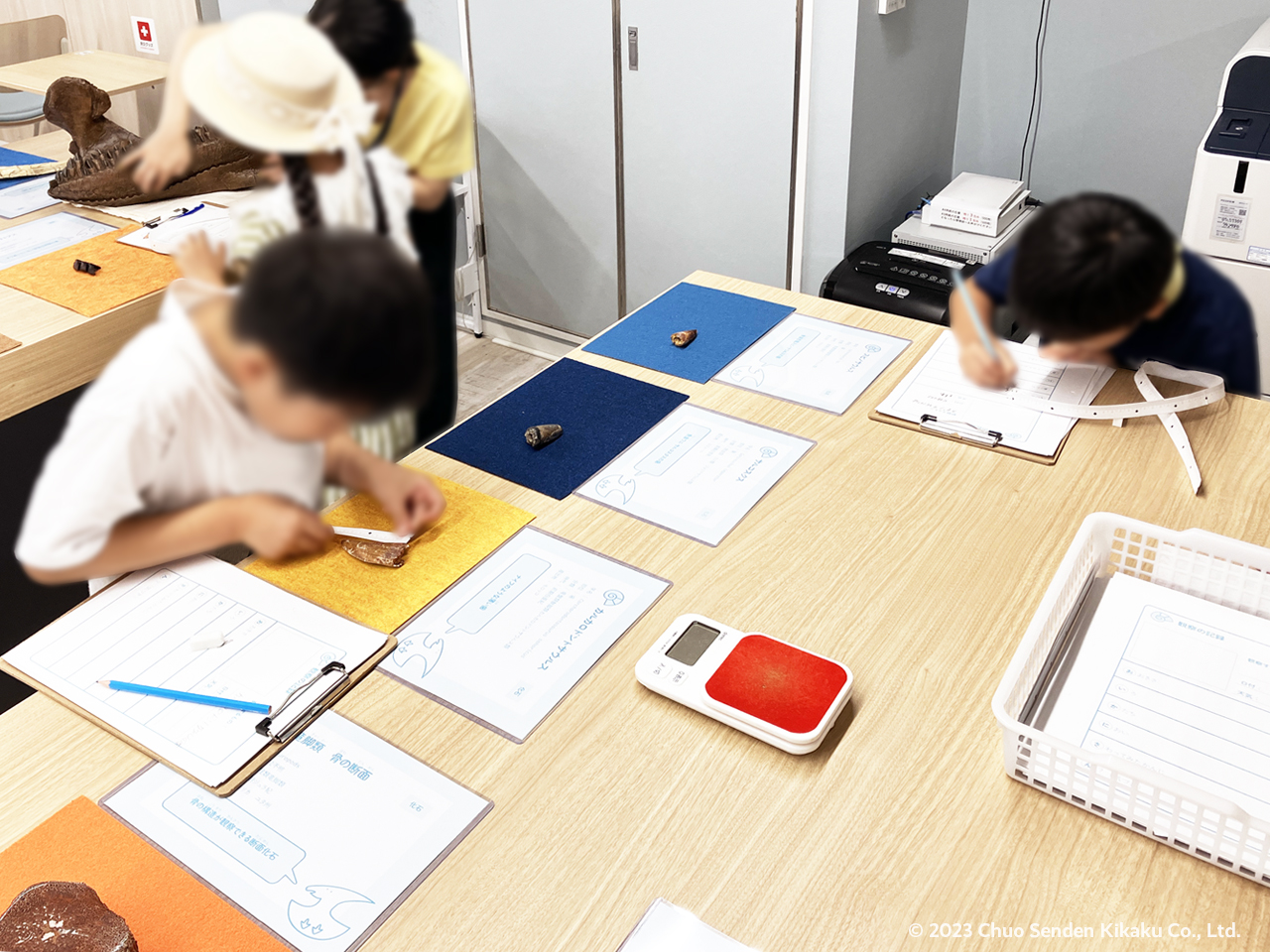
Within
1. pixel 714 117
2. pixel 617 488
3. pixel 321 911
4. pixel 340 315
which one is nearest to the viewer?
pixel 340 315

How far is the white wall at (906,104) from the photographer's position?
702 millimetres

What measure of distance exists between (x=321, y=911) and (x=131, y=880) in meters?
0.19

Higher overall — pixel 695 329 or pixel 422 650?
pixel 695 329

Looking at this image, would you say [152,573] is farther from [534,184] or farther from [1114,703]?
[1114,703]

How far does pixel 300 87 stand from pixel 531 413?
1391mm

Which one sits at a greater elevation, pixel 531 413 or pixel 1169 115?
pixel 1169 115

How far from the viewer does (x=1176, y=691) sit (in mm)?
1013

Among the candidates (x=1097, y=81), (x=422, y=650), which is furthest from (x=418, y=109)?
(x=422, y=650)

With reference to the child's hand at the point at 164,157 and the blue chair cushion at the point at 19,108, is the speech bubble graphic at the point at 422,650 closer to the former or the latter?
the blue chair cushion at the point at 19,108

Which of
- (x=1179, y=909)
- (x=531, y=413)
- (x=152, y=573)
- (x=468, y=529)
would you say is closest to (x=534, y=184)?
(x=531, y=413)

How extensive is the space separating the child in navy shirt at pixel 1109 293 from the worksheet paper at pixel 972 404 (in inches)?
40.7

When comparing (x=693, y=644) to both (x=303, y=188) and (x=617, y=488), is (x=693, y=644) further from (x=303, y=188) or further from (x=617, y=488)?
(x=303, y=188)

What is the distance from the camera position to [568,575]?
1.28 metres

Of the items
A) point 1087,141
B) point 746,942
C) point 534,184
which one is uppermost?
point 1087,141
